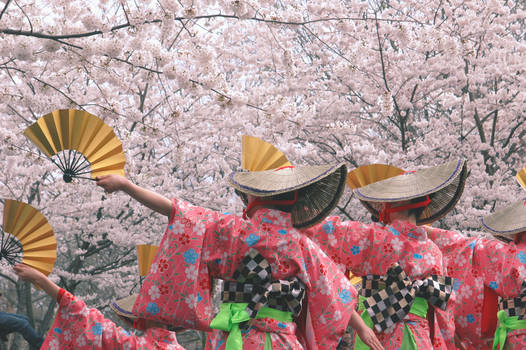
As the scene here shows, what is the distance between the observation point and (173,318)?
2.92 meters

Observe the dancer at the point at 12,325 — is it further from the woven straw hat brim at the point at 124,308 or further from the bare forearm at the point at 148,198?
the bare forearm at the point at 148,198

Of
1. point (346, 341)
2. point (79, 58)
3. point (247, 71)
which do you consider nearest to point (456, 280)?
point (346, 341)

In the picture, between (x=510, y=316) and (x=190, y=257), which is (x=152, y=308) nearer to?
(x=190, y=257)

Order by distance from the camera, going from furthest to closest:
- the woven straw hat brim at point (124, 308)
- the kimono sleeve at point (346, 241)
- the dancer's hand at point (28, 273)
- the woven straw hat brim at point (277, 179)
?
1. the woven straw hat brim at point (124, 308)
2. the kimono sleeve at point (346, 241)
3. the dancer's hand at point (28, 273)
4. the woven straw hat brim at point (277, 179)

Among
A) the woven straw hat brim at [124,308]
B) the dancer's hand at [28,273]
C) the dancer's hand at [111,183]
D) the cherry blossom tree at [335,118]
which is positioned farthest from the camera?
the cherry blossom tree at [335,118]

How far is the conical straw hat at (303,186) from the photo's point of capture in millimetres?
3082

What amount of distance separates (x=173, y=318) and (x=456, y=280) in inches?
96.7

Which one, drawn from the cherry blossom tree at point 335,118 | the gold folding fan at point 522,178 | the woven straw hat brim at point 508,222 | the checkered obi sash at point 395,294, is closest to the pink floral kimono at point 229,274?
the checkered obi sash at point 395,294

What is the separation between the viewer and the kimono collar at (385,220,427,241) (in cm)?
394

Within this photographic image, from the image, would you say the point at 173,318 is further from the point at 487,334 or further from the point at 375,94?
the point at 375,94

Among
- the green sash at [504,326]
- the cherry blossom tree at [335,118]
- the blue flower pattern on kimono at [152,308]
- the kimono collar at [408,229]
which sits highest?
the cherry blossom tree at [335,118]

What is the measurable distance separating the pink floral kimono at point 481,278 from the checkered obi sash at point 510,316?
3cm

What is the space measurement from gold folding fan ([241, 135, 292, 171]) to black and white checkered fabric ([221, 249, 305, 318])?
803 millimetres

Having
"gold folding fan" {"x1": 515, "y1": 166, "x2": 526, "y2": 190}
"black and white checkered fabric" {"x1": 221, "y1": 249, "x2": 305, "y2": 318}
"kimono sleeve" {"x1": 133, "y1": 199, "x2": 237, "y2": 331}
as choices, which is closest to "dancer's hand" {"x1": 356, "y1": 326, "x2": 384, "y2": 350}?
"black and white checkered fabric" {"x1": 221, "y1": 249, "x2": 305, "y2": 318}
